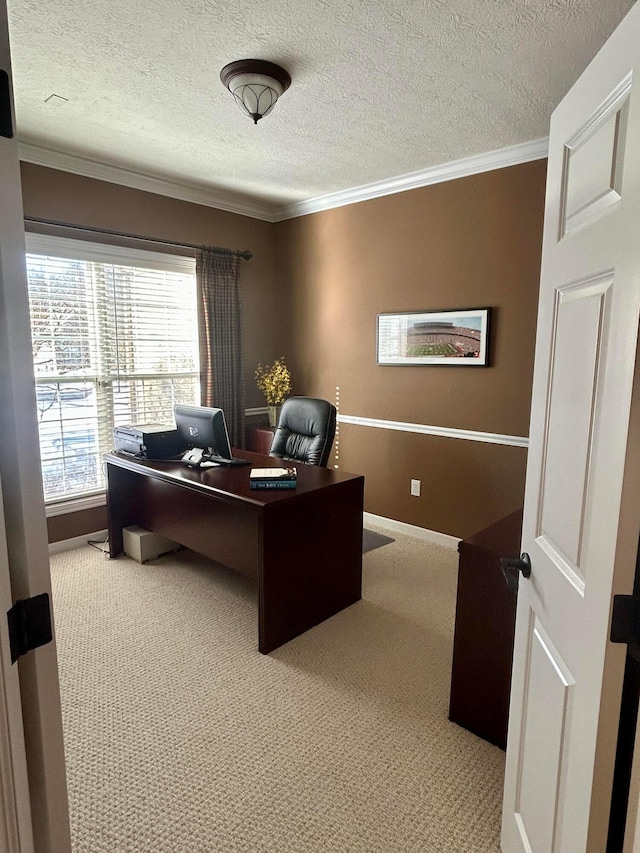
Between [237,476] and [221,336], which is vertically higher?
[221,336]

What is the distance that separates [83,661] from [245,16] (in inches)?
110

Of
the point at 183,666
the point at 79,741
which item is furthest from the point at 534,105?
the point at 79,741

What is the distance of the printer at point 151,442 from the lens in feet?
10.3

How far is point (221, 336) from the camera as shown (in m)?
4.30

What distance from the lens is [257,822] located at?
59.8 inches

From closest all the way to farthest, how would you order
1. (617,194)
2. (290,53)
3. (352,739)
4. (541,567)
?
(617,194)
(541,567)
(352,739)
(290,53)

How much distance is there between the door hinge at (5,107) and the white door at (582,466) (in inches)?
36.5

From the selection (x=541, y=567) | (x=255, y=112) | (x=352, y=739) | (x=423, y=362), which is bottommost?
(x=352, y=739)

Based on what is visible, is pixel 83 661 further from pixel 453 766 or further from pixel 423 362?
pixel 423 362

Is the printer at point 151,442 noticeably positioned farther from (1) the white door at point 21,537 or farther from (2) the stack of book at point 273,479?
(1) the white door at point 21,537

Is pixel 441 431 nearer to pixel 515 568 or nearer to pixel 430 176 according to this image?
pixel 430 176

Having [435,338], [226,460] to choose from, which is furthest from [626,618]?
[435,338]

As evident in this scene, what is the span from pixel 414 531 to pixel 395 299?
70.8 inches

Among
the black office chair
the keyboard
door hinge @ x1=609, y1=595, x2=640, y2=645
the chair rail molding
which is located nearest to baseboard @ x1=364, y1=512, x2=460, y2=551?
the chair rail molding
